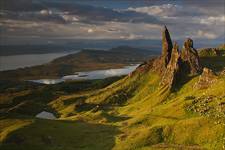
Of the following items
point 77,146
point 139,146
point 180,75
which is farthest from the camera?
point 180,75

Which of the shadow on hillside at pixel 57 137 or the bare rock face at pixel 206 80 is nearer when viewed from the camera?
the shadow on hillside at pixel 57 137

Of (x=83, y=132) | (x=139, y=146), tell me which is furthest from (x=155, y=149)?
(x=83, y=132)

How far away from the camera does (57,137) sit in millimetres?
109375

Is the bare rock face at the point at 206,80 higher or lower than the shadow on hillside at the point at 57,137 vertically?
higher

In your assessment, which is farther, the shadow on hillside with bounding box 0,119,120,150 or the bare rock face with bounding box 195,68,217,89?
the bare rock face with bounding box 195,68,217,89

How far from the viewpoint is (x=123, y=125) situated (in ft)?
415

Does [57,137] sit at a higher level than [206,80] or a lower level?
lower

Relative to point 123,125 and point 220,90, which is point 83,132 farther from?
point 220,90

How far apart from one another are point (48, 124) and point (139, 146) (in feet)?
122

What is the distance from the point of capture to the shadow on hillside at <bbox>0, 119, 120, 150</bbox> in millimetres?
100938

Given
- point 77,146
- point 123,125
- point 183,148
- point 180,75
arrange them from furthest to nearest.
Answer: point 180,75 → point 123,125 → point 77,146 → point 183,148

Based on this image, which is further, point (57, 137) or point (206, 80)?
point (206, 80)

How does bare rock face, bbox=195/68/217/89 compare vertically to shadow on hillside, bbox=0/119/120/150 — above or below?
above

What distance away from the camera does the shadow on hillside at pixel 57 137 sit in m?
101
